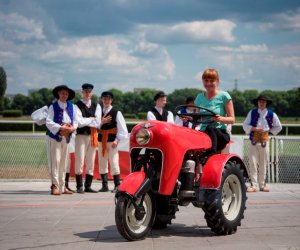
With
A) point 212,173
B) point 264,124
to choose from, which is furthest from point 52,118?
point 212,173

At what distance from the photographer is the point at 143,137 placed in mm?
7582

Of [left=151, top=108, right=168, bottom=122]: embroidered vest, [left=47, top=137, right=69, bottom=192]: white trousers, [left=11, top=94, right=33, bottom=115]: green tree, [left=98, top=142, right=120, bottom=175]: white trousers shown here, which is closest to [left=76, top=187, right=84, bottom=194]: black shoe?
[left=47, top=137, right=69, bottom=192]: white trousers

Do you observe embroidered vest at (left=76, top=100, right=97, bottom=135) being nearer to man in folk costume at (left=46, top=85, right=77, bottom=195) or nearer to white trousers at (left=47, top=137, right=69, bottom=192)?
man in folk costume at (left=46, top=85, right=77, bottom=195)

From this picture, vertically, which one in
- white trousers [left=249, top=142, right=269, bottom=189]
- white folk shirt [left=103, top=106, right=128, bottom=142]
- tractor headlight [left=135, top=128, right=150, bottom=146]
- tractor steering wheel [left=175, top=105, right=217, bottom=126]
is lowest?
white trousers [left=249, top=142, right=269, bottom=189]

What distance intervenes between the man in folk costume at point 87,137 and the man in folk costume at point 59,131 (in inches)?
17.3

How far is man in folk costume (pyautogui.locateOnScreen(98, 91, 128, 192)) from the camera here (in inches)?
541

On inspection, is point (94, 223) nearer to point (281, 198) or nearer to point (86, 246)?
point (86, 246)

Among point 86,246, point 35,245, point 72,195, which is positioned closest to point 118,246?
point 86,246

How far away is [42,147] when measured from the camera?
1616cm

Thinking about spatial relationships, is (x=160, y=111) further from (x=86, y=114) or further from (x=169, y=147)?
(x=169, y=147)

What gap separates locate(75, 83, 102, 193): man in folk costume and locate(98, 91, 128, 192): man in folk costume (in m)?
0.20

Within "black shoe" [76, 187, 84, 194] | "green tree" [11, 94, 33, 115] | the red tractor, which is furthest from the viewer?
"green tree" [11, 94, 33, 115]

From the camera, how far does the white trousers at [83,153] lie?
13.6 meters

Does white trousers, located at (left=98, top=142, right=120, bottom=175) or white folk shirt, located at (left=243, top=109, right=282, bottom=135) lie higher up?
white folk shirt, located at (left=243, top=109, right=282, bottom=135)
